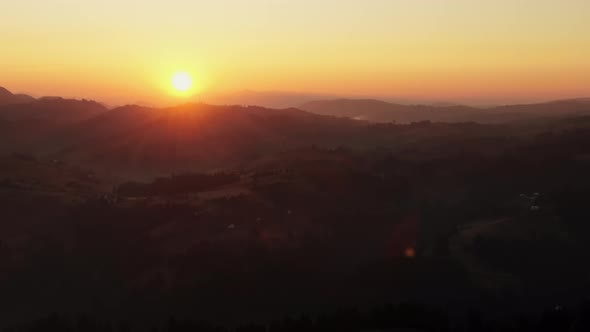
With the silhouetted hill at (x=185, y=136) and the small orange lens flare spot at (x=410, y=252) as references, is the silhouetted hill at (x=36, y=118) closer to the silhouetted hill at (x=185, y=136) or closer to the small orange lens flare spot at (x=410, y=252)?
the silhouetted hill at (x=185, y=136)

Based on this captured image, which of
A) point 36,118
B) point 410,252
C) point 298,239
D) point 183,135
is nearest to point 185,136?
point 183,135

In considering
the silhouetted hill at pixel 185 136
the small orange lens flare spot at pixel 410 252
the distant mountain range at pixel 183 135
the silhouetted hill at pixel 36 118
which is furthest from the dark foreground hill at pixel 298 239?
the silhouetted hill at pixel 36 118

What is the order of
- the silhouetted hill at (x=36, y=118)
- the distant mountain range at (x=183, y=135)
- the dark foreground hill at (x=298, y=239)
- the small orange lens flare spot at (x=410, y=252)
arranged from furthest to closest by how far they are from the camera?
the silhouetted hill at (x=36, y=118), the distant mountain range at (x=183, y=135), the small orange lens flare spot at (x=410, y=252), the dark foreground hill at (x=298, y=239)

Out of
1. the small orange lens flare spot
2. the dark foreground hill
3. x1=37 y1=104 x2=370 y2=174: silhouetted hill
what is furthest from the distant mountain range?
the small orange lens flare spot

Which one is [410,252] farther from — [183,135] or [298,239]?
[183,135]

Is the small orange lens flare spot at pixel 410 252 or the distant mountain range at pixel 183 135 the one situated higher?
the distant mountain range at pixel 183 135

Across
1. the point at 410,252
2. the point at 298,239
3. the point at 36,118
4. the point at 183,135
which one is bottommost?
the point at 410,252

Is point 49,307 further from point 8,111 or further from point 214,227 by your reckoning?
point 8,111

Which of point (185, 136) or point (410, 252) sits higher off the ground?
point (185, 136)

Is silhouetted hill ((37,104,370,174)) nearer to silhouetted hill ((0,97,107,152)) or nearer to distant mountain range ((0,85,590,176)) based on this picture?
distant mountain range ((0,85,590,176))

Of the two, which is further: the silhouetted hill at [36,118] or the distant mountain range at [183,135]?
the silhouetted hill at [36,118]

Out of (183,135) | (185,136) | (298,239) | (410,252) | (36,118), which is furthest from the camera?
(36,118)
